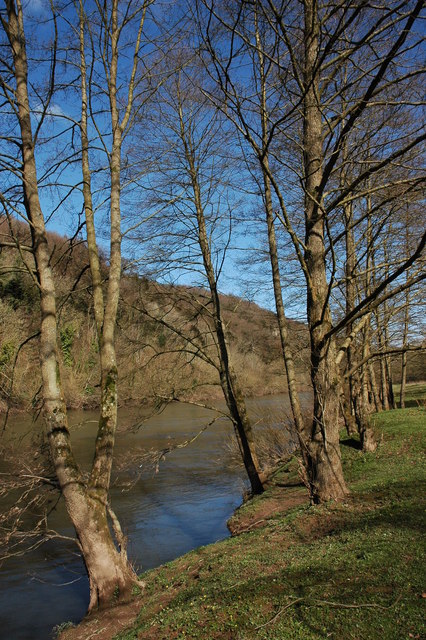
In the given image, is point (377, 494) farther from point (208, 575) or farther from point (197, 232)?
point (197, 232)

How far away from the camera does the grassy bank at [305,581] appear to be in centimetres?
314

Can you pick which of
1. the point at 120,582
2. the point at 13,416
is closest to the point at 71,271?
the point at 120,582

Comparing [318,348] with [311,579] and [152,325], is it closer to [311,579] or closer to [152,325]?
[311,579]

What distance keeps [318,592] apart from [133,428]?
20.2 feet

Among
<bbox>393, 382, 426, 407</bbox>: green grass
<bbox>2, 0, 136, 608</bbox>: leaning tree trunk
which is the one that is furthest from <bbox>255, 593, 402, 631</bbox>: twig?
<bbox>393, 382, 426, 407</bbox>: green grass

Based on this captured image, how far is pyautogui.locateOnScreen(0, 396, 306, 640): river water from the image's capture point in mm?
6609

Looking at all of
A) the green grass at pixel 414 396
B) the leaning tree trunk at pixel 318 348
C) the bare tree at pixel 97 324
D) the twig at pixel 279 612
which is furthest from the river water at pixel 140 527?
the green grass at pixel 414 396

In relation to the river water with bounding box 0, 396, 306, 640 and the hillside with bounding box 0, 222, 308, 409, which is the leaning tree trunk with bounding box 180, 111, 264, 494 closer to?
the hillside with bounding box 0, 222, 308, 409

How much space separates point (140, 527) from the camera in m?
9.66

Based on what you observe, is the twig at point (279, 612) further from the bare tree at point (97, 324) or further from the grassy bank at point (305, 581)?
the bare tree at point (97, 324)

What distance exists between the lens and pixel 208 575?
482 cm

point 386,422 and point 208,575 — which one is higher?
point 386,422

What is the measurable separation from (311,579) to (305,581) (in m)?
0.05

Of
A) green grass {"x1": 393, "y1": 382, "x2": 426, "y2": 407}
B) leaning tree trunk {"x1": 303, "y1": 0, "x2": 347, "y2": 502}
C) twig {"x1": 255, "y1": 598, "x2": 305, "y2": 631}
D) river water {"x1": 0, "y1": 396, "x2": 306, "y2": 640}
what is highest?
leaning tree trunk {"x1": 303, "y1": 0, "x2": 347, "y2": 502}
